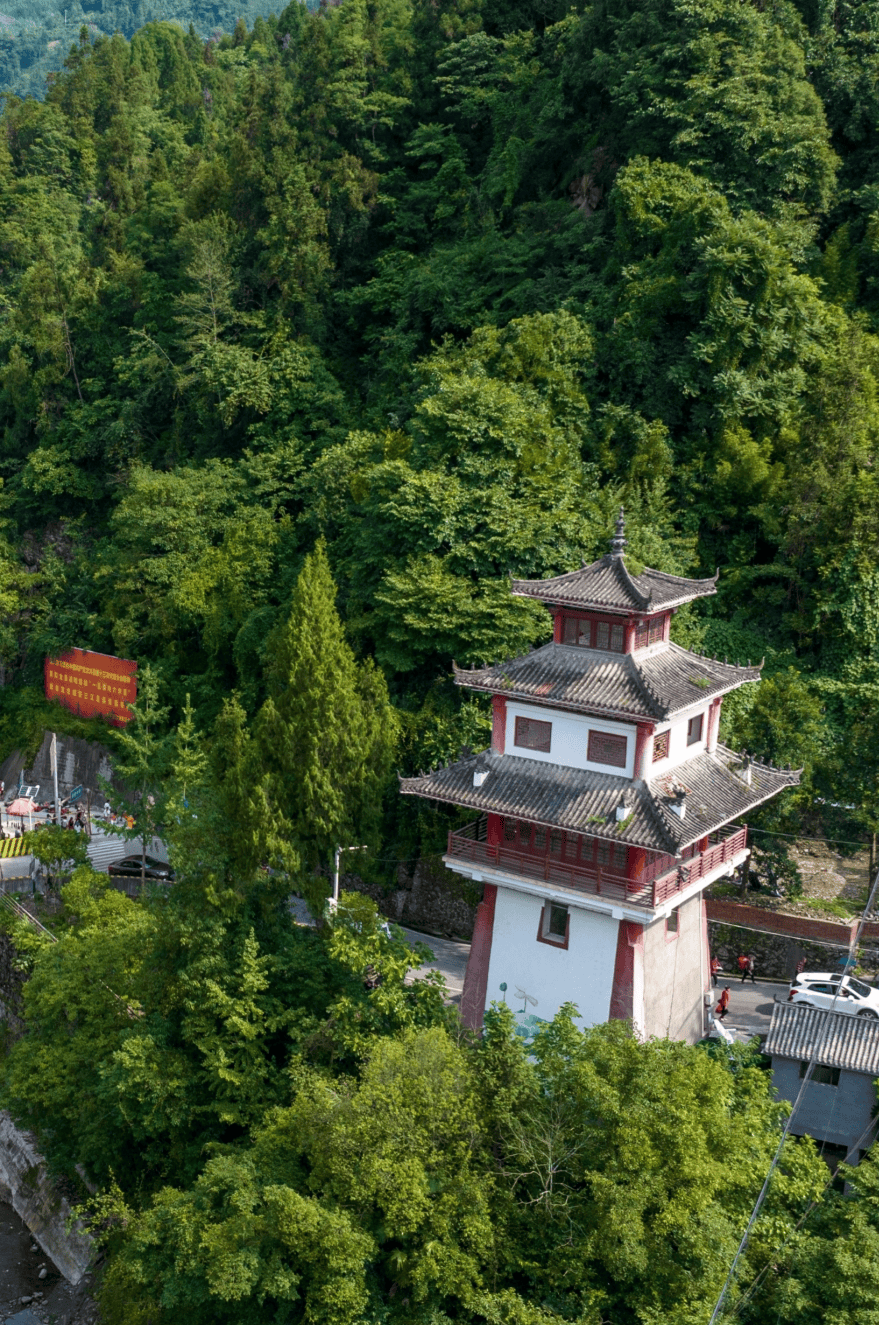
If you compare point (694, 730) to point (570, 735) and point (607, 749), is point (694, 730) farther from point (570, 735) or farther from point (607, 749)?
point (570, 735)

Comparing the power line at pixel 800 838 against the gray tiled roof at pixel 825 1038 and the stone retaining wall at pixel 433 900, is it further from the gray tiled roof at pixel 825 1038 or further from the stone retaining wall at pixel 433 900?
the stone retaining wall at pixel 433 900

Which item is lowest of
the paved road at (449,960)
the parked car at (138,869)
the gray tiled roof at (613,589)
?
the parked car at (138,869)

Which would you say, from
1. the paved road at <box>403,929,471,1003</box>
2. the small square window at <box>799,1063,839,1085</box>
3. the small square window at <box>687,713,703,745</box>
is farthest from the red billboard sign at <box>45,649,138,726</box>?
the small square window at <box>799,1063,839,1085</box>

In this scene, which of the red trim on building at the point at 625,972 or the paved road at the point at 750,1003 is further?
the paved road at the point at 750,1003

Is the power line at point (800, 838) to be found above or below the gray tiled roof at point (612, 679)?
below

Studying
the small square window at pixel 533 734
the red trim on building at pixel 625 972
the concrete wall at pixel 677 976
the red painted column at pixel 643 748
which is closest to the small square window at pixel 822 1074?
the concrete wall at pixel 677 976

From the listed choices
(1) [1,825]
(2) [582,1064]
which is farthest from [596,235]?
(2) [582,1064]

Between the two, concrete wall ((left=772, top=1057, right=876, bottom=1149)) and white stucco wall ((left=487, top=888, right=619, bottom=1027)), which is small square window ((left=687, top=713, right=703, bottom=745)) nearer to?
white stucco wall ((left=487, top=888, right=619, bottom=1027))
